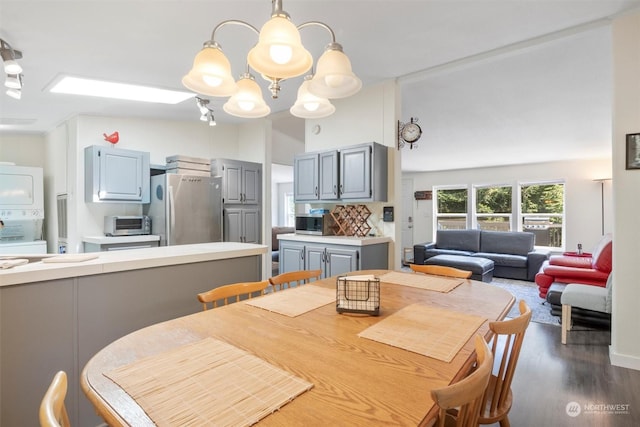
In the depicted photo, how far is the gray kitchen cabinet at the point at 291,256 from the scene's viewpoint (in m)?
3.89

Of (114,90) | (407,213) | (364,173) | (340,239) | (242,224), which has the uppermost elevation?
(114,90)

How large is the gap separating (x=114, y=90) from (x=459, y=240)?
22.2 ft

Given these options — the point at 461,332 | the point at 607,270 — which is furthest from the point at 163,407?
the point at 607,270

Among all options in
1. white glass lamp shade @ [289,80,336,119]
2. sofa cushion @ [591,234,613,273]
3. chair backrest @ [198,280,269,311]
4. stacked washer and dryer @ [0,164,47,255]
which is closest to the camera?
chair backrest @ [198,280,269,311]

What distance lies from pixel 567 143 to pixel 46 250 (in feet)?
28.4

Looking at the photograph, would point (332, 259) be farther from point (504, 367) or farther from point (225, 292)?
point (504, 367)

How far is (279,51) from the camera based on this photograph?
4.52 feet

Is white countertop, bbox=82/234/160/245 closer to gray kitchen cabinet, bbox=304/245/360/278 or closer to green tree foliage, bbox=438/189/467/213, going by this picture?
gray kitchen cabinet, bbox=304/245/360/278

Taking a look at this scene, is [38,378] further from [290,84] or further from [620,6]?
[620,6]

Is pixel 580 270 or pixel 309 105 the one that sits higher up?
pixel 309 105

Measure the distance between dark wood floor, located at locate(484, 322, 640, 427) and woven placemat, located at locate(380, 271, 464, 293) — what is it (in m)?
0.91

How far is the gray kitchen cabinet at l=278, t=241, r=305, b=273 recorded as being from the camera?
389 centimetres

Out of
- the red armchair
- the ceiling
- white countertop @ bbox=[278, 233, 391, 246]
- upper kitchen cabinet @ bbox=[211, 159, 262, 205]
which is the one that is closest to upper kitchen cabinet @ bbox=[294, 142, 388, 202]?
white countertop @ bbox=[278, 233, 391, 246]

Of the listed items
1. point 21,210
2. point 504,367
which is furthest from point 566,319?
point 21,210
